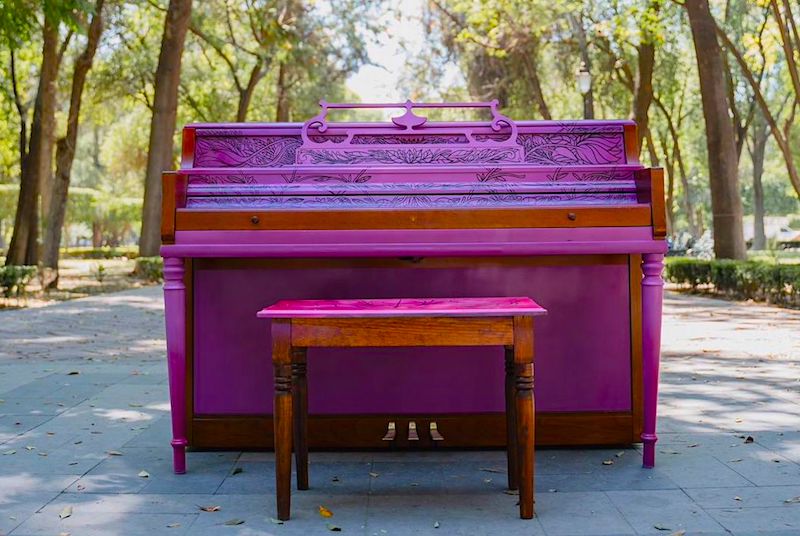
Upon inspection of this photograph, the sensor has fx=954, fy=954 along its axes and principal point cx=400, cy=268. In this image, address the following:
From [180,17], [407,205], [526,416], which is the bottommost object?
[526,416]

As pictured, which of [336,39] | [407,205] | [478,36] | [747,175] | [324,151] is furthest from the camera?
[747,175]

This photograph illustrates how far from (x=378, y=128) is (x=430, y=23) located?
2935 centimetres

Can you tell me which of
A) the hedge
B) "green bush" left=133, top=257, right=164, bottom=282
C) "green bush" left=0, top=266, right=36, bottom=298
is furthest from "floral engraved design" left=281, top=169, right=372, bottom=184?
"green bush" left=133, top=257, right=164, bottom=282

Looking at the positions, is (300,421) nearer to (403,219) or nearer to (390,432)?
(390,432)

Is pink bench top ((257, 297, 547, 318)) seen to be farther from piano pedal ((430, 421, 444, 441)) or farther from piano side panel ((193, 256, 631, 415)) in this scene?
piano pedal ((430, 421, 444, 441))

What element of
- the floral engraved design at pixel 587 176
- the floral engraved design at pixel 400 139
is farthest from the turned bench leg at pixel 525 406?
the floral engraved design at pixel 400 139

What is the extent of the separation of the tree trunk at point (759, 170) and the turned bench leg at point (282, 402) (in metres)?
40.0

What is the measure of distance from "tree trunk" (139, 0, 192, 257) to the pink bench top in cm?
1721

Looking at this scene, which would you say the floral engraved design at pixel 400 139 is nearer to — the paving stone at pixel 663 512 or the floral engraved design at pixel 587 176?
the floral engraved design at pixel 587 176

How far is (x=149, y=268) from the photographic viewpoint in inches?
899

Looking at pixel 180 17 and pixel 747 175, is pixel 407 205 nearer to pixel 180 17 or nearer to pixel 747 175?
pixel 180 17

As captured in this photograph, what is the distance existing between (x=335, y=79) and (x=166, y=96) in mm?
14529

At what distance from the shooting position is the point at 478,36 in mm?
29750

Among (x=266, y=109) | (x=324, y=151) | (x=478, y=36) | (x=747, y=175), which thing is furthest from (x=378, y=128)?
(x=747, y=175)
